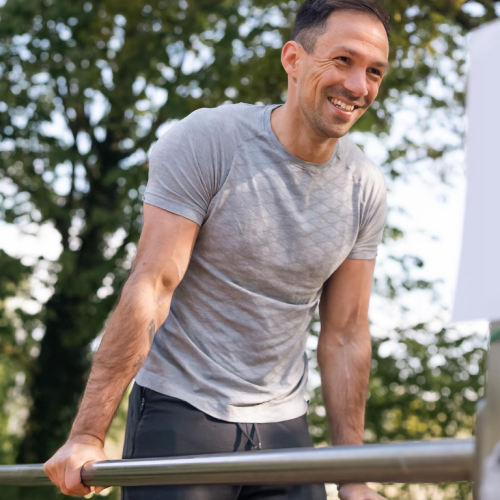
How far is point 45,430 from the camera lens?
8586 millimetres

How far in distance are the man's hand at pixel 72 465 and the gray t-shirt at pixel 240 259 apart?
380 mm

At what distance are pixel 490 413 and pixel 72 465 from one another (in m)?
1.01

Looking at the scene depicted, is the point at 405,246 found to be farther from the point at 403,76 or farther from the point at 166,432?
the point at 166,432

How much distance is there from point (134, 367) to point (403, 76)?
5.40 meters

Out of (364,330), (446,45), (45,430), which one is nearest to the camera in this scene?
(364,330)

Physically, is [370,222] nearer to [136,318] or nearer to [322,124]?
[322,124]

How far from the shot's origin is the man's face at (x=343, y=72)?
2014 millimetres

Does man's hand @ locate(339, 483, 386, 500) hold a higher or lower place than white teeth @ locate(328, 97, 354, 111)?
lower

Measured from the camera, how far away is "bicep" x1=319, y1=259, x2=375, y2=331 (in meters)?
2.26

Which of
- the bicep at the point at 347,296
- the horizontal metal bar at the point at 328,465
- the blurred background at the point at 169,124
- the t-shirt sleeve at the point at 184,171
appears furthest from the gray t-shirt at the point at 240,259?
the blurred background at the point at 169,124

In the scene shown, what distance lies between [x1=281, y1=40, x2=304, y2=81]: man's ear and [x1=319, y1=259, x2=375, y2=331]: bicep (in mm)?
520

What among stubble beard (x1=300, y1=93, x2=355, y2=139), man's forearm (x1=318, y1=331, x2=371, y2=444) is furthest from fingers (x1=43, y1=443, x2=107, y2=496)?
stubble beard (x1=300, y1=93, x2=355, y2=139)

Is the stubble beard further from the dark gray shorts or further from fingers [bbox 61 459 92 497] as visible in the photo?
fingers [bbox 61 459 92 497]

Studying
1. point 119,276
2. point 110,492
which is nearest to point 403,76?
point 119,276
